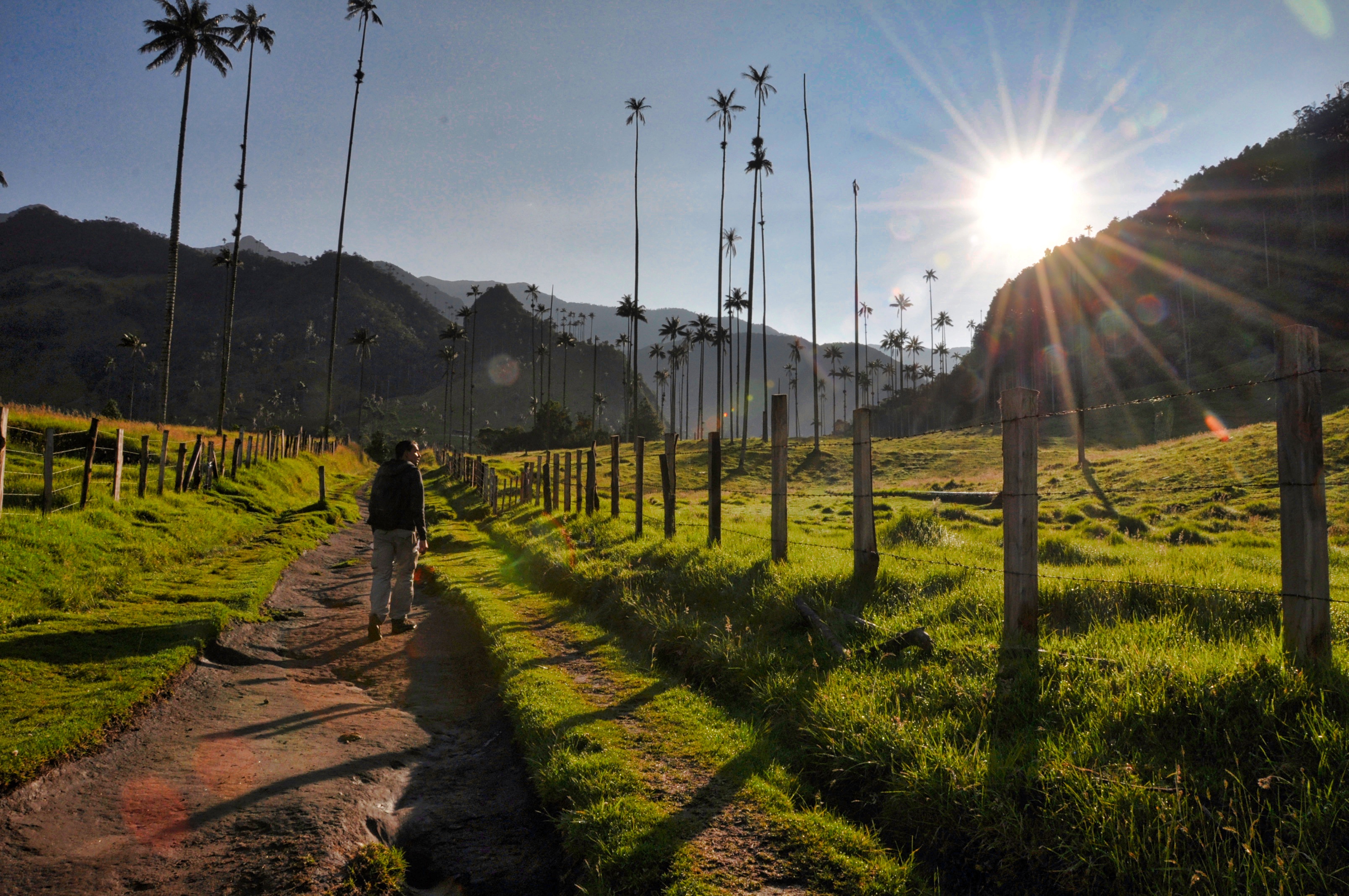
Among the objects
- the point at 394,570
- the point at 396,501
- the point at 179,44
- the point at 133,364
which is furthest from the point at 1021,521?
the point at 133,364

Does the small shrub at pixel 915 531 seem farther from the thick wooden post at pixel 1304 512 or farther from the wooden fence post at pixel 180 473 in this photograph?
the wooden fence post at pixel 180 473

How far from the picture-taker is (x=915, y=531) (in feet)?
41.0

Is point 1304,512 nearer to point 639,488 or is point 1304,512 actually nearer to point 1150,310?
point 639,488

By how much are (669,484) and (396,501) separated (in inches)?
191

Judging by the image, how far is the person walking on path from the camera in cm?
983

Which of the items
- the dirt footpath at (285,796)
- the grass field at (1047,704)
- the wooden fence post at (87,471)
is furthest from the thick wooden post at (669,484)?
the wooden fence post at (87,471)

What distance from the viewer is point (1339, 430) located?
20.2 meters

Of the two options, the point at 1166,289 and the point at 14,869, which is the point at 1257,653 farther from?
the point at 1166,289

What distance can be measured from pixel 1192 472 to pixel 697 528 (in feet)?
58.2

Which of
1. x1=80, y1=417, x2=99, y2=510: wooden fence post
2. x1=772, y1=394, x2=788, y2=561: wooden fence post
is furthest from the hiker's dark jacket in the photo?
x1=80, y1=417, x2=99, y2=510: wooden fence post

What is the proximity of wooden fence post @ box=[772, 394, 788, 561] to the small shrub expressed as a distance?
299 centimetres

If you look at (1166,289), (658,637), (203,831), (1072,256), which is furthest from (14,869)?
(1072,256)

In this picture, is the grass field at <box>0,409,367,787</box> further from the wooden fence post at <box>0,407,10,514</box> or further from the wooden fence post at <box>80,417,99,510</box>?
the wooden fence post at <box>0,407,10,514</box>

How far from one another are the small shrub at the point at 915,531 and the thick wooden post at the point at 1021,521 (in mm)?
5325
